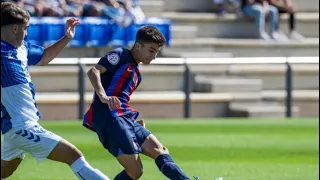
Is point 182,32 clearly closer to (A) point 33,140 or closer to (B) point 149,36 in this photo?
(B) point 149,36

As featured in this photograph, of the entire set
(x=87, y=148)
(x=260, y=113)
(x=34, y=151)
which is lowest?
(x=260, y=113)

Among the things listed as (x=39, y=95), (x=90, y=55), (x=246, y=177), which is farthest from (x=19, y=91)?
(x=90, y=55)

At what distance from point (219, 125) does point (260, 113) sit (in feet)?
9.44

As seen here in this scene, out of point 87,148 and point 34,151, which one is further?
point 87,148

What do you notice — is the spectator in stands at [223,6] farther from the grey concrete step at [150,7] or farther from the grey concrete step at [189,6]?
the grey concrete step at [150,7]

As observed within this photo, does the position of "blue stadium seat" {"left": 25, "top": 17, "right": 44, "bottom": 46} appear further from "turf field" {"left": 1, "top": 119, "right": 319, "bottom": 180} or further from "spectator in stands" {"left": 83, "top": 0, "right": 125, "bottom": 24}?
"turf field" {"left": 1, "top": 119, "right": 319, "bottom": 180}

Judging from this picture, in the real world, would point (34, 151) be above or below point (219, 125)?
above

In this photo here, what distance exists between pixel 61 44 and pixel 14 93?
717 mm

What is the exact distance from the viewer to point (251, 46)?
24719mm

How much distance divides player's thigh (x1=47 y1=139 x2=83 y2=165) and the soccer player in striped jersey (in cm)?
68

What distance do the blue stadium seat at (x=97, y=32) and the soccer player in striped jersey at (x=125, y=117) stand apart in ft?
46.5

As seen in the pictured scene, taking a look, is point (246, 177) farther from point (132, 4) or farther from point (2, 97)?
point (132, 4)

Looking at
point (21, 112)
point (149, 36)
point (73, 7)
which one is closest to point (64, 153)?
point (21, 112)

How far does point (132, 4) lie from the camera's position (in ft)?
78.4
